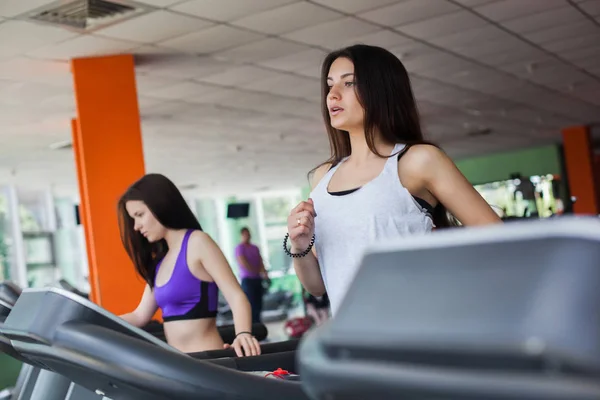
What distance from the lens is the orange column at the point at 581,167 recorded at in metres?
13.9

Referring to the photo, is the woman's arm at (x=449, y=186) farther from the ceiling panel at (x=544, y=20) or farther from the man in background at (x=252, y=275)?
the man in background at (x=252, y=275)

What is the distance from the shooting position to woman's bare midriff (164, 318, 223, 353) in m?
2.85

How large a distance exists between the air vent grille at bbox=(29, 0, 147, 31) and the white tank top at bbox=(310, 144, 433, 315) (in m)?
3.57

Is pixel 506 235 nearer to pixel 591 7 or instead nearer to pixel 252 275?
pixel 591 7

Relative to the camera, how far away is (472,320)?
0.47m

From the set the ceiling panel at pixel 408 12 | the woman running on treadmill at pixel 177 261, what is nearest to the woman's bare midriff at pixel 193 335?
the woman running on treadmill at pixel 177 261

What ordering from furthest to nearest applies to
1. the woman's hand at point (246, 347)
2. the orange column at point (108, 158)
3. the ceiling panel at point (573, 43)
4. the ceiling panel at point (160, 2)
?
the ceiling panel at point (573, 43) → the orange column at point (108, 158) → the ceiling panel at point (160, 2) → the woman's hand at point (246, 347)

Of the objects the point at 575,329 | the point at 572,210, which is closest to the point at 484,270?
the point at 575,329

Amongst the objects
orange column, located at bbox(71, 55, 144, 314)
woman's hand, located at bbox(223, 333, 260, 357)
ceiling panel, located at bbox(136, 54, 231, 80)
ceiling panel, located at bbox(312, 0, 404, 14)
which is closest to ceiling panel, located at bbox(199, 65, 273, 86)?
ceiling panel, located at bbox(136, 54, 231, 80)

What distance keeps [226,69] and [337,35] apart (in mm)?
1134

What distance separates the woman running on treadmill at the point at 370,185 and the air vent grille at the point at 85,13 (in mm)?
3405

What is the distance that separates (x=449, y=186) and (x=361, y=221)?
0.17 metres

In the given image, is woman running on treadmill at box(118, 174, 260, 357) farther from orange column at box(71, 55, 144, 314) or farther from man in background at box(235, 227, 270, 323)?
man in background at box(235, 227, 270, 323)

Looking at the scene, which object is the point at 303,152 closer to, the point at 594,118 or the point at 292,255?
the point at 594,118
